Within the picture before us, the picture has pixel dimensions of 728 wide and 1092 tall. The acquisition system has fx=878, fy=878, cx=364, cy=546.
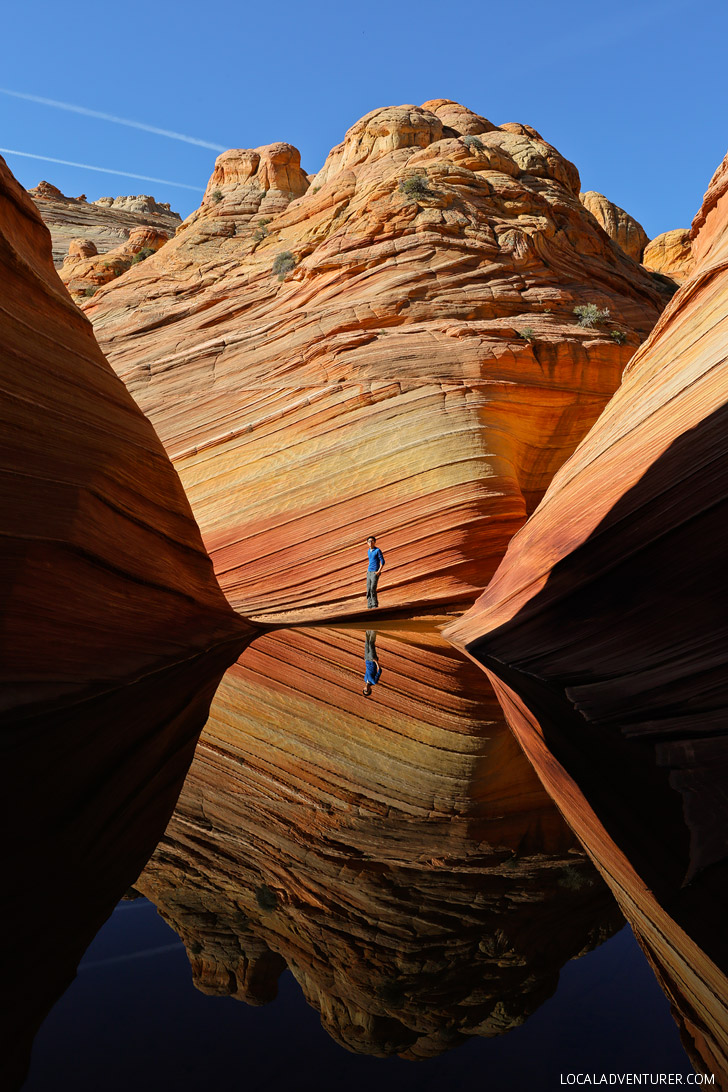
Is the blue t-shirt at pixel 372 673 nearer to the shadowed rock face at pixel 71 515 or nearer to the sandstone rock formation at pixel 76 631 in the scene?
the sandstone rock formation at pixel 76 631

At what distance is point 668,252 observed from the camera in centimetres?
3950

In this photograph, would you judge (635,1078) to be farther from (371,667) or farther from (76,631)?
(371,667)

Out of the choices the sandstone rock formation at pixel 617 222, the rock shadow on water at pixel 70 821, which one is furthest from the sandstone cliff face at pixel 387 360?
the sandstone rock formation at pixel 617 222

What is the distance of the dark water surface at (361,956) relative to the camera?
2023 millimetres

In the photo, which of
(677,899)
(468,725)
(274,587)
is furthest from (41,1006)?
(274,587)

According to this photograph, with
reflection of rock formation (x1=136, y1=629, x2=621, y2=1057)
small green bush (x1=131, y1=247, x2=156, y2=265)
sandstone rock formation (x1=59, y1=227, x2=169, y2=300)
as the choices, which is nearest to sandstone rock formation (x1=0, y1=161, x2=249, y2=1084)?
reflection of rock formation (x1=136, y1=629, x2=621, y2=1057)

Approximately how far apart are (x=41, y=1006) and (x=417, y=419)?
1431 cm

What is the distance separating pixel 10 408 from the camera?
7355mm

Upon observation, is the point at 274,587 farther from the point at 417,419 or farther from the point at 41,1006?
the point at 41,1006

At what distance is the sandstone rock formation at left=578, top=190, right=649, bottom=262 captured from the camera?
39.3m

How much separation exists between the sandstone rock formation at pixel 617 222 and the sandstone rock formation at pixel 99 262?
2120cm

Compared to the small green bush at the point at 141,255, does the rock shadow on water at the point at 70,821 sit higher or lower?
lower

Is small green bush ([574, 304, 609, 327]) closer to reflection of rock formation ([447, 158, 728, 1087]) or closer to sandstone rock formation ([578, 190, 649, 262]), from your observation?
reflection of rock formation ([447, 158, 728, 1087])

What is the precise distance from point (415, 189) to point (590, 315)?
4777mm
